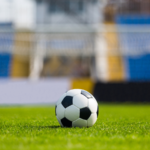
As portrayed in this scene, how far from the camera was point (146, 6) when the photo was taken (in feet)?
88.0

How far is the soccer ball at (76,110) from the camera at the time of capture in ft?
14.7

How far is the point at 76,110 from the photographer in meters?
4.49

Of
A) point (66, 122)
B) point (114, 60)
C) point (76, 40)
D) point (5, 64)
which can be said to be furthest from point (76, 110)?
point (5, 64)

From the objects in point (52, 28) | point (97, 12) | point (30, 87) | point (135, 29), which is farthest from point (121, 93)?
point (97, 12)

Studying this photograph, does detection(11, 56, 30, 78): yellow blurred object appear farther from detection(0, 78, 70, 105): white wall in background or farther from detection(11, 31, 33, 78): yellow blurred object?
detection(0, 78, 70, 105): white wall in background

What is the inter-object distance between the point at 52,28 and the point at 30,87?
22.5 ft

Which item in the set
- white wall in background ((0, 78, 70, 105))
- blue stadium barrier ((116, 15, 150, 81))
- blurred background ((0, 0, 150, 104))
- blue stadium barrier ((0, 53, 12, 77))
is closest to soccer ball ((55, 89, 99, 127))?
white wall in background ((0, 78, 70, 105))

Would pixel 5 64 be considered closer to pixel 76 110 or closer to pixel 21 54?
pixel 21 54

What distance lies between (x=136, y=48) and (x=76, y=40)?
5.46m

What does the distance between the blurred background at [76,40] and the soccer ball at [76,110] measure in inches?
644

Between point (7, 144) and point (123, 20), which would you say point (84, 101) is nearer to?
point (7, 144)

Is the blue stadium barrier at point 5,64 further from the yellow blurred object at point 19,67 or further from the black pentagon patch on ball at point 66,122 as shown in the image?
the black pentagon patch on ball at point 66,122

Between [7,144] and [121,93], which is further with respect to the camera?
[121,93]

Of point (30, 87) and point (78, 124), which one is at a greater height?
point (78, 124)
